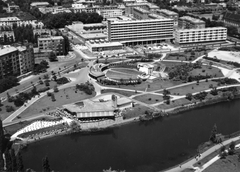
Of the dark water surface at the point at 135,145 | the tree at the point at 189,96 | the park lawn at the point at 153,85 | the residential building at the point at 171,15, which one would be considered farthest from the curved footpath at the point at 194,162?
the residential building at the point at 171,15

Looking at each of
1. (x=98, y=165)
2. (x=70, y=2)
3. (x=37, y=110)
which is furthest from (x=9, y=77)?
(x=70, y=2)

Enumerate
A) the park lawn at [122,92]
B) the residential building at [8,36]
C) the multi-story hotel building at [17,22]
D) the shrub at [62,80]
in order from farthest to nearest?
the multi-story hotel building at [17,22] < the residential building at [8,36] < the shrub at [62,80] < the park lawn at [122,92]

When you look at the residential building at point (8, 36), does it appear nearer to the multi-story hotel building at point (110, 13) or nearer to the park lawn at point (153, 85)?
the multi-story hotel building at point (110, 13)

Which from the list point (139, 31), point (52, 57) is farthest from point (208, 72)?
point (52, 57)

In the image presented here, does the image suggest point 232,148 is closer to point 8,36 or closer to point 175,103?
point 175,103

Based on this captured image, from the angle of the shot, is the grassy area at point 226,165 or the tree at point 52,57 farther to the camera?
the tree at point 52,57

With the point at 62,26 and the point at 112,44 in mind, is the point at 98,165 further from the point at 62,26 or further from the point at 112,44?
the point at 62,26

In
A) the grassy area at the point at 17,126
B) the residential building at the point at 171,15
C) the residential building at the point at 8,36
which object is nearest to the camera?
the grassy area at the point at 17,126
